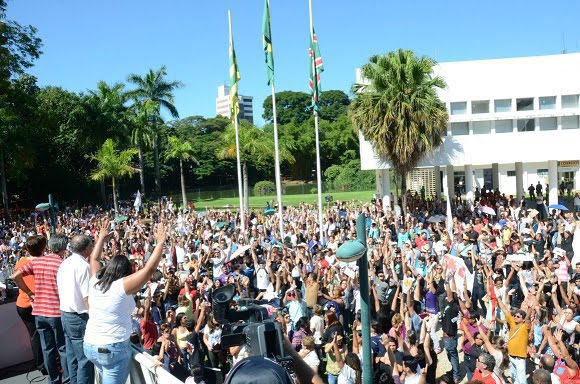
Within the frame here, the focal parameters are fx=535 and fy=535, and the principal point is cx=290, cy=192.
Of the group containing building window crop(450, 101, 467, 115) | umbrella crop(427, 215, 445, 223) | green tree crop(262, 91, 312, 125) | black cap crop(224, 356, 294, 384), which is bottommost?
umbrella crop(427, 215, 445, 223)

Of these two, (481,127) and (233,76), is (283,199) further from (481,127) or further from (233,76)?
(233,76)

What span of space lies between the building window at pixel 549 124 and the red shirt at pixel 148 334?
24.0 m

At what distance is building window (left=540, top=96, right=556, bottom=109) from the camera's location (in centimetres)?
Result: 2634

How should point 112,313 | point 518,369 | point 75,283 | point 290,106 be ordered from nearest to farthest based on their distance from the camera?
point 112,313, point 75,283, point 518,369, point 290,106

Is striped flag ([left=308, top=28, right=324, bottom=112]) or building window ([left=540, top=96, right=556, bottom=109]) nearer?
striped flag ([left=308, top=28, right=324, bottom=112])

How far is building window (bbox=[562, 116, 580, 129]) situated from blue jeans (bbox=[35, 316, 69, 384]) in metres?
26.8

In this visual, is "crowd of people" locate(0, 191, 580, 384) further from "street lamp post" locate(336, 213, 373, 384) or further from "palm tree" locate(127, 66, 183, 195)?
"palm tree" locate(127, 66, 183, 195)

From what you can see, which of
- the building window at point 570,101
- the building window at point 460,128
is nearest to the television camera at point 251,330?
the building window at point 460,128

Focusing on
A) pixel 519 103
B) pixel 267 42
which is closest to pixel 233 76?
pixel 267 42

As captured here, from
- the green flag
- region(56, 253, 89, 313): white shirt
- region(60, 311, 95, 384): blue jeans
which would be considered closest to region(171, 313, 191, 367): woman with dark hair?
region(60, 311, 95, 384): blue jeans

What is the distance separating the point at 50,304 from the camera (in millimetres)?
5008

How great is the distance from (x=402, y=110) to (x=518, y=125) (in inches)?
316

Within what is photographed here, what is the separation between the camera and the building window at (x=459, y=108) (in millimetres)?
26297

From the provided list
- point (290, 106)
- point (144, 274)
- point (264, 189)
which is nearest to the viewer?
point (144, 274)
